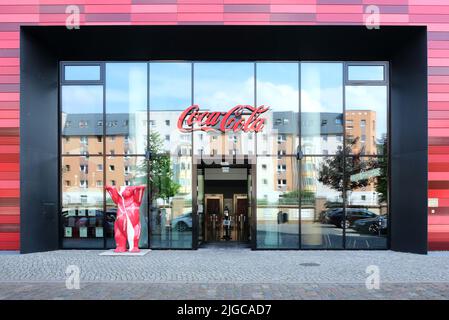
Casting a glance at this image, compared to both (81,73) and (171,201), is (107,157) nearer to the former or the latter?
(171,201)

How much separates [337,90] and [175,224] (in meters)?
7.22

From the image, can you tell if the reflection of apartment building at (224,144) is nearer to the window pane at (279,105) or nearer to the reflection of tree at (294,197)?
the window pane at (279,105)

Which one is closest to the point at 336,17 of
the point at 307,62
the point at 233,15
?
the point at 307,62

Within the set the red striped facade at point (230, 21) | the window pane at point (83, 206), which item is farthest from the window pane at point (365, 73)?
the window pane at point (83, 206)

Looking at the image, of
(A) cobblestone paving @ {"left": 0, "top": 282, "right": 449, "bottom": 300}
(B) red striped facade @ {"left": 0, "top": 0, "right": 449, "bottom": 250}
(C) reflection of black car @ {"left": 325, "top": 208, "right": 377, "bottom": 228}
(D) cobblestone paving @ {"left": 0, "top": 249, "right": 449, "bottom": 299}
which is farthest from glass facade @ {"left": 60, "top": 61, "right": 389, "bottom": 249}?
(A) cobblestone paving @ {"left": 0, "top": 282, "right": 449, "bottom": 300}

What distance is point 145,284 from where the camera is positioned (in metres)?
9.72

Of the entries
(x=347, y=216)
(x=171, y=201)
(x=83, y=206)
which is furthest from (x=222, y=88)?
(x=83, y=206)

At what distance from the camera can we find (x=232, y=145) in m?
15.4

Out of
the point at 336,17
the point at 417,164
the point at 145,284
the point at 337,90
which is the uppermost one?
the point at 336,17

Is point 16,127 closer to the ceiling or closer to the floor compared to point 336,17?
closer to the floor

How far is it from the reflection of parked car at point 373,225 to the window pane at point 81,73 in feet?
33.9

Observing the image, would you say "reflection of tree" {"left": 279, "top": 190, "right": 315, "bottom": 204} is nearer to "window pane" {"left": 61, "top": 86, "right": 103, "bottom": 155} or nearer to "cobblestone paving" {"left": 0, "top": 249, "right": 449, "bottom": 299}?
"cobblestone paving" {"left": 0, "top": 249, "right": 449, "bottom": 299}

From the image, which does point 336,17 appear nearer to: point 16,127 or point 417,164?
point 417,164

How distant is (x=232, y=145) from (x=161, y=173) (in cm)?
264
